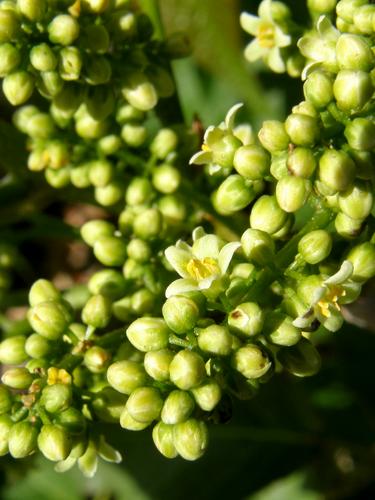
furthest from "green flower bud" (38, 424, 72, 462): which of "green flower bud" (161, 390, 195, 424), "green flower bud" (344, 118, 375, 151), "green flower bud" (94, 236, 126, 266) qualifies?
"green flower bud" (344, 118, 375, 151)

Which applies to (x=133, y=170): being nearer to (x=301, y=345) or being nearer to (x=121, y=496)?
(x=301, y=345)

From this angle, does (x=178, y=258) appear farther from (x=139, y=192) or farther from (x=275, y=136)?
(x=139, y=192)

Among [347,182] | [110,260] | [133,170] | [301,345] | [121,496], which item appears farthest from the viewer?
[121,496]

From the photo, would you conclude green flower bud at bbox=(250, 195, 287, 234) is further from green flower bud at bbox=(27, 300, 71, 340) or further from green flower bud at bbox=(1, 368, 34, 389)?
green flower bud at bbox=(1, 368, 34, 389)

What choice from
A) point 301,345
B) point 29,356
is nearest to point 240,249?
point 301,345

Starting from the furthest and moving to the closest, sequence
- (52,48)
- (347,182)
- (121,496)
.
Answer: (121,496)
(52,48)
(347,182)

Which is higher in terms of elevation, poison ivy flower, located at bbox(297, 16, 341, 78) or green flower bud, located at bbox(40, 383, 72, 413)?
poison ivy flower, located at bbox(297, 16, 341, 78)

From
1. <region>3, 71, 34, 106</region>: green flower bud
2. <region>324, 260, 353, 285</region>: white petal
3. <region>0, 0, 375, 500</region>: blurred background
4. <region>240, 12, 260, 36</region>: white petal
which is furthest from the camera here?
<region>0, 0, 375, 500</region>: blurred background
